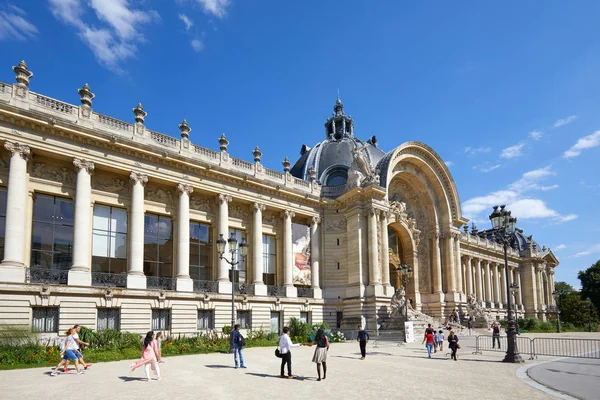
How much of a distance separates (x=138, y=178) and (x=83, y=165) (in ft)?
10.6

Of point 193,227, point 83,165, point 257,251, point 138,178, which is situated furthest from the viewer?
point 257,251

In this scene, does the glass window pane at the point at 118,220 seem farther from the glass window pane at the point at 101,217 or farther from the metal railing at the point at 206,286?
the metal railing at the point at 206,286

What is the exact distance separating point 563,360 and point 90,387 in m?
18.3

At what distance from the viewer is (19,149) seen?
900 inches

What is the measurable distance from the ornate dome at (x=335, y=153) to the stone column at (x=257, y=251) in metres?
8.12

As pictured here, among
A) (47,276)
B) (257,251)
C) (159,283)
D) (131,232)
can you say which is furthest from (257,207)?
(47,276)

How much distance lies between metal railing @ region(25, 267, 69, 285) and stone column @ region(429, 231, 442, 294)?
106ft

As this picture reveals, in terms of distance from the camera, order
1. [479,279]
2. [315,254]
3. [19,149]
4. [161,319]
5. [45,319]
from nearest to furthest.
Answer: [45,319], [19,149], [161,319], [315,254], [479,279]

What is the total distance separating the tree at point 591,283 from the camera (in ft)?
257

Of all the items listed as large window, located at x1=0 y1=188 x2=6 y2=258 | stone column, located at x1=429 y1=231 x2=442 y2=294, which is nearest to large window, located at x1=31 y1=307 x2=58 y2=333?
large window, located at x1=0 y1=188 x2=6 y2=258

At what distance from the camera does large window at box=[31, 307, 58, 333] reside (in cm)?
2208

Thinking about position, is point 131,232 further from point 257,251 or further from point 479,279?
point 479,279

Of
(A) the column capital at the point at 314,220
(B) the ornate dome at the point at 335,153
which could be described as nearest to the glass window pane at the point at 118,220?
(A) the column capital at the point at 314,220

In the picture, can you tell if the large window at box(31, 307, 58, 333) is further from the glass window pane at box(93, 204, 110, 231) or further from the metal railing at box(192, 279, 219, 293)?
the metal railing at box(192, 279, 219, 293)
